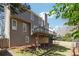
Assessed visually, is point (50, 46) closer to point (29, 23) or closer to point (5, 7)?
point (29, 23)

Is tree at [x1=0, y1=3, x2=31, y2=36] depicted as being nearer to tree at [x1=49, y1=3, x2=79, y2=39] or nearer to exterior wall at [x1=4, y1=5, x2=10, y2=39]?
exterior wall at [x1=4, y1=5, x2=10, y2=39]

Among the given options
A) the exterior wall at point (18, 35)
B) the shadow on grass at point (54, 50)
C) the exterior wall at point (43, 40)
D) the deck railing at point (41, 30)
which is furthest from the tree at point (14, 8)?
the shadow on grass at point (54, 50)

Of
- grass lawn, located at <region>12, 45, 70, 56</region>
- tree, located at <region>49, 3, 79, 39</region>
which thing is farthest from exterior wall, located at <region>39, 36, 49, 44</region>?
tree, located at <region>49, 3, 79, 39</region>

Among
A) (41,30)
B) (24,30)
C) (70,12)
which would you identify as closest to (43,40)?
(41,30)

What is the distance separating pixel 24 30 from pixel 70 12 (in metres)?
0.63

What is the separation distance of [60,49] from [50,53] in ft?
0.49

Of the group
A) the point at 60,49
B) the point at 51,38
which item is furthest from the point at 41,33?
the point at 60,49

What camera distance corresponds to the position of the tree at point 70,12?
8.68ft

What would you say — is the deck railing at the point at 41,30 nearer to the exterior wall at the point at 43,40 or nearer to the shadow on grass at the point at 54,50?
the exterior wall at the point at 43,40

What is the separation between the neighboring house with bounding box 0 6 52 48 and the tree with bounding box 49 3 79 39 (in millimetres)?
213

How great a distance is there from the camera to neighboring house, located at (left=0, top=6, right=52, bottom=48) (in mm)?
2678

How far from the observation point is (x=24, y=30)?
2.74m

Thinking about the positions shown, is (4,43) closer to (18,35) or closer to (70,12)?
(18,35)

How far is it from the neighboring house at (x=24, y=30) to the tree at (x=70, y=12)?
213 mm
